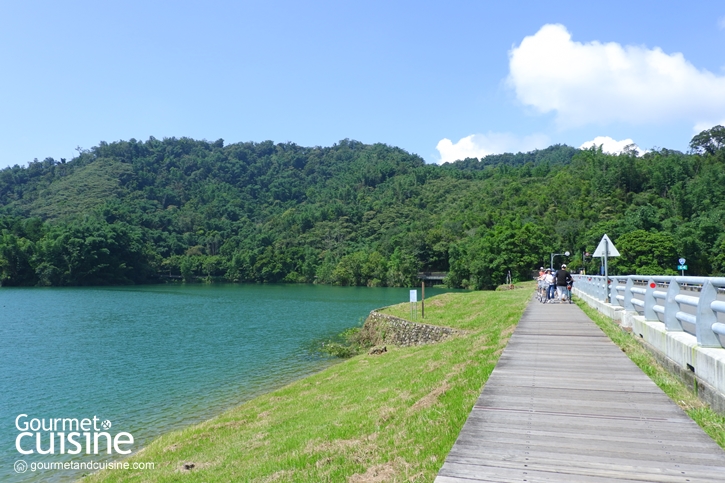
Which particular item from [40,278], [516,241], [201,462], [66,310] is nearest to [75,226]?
[40,278]

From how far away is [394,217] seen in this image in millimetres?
151250

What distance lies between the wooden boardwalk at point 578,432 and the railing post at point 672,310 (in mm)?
961

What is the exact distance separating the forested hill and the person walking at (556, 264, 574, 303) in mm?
54894

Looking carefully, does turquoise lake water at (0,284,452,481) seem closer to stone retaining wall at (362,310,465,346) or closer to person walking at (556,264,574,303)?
stone retaining wall at (362,310,465,346)

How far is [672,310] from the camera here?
27.1 ft

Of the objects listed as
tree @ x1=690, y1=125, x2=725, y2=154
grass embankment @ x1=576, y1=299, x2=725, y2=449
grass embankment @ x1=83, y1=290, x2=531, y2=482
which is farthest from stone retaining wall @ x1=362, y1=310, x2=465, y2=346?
tree @ x1=690, y1=125, x2=725, y2=154

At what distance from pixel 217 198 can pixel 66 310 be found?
14982cm

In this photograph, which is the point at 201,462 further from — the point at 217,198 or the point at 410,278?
the point at 217,198

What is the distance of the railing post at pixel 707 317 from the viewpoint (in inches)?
254

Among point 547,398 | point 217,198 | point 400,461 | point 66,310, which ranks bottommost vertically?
point 66,310

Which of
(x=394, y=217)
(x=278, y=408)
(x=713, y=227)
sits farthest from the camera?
(x=394, y=217)

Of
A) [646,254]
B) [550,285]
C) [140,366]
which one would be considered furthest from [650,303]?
[646,254]

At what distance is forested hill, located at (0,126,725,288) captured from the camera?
81.6m

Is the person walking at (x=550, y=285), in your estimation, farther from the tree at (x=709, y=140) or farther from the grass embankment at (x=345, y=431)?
the tree at (x=709, y=140)
